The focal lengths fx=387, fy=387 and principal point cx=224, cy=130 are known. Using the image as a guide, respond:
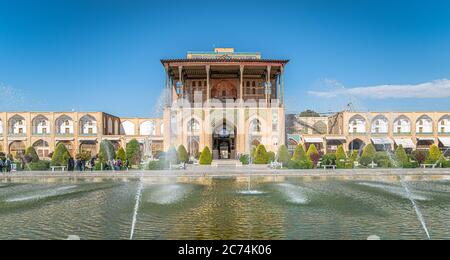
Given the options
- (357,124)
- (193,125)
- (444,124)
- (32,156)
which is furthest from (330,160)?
(444,124)

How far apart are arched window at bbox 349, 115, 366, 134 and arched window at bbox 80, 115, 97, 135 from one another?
21750 millimetres

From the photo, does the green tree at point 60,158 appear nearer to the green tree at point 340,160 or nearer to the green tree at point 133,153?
the green tree at point 133,153

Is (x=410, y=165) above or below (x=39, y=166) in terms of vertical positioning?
below

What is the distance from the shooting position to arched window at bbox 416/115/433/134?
32625 millimetres

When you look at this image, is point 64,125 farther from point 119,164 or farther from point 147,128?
point 119,164

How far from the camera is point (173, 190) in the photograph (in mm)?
11695

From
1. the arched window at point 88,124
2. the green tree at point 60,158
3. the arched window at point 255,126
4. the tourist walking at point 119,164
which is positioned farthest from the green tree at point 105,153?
the arched window at point 88,124

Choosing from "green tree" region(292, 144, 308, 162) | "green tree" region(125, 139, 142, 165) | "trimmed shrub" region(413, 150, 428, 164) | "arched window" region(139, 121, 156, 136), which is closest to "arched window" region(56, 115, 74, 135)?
"arched window" region(139, 121, 156, 136)

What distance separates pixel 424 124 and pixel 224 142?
17550 mm

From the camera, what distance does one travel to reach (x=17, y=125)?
3284 centimetres

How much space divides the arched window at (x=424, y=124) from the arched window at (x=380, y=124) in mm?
2820

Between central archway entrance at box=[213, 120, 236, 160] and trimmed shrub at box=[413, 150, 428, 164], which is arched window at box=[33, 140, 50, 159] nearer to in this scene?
central archway entrance at box=[213, 120, 236, 160]

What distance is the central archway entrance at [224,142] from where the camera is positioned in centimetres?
2752
